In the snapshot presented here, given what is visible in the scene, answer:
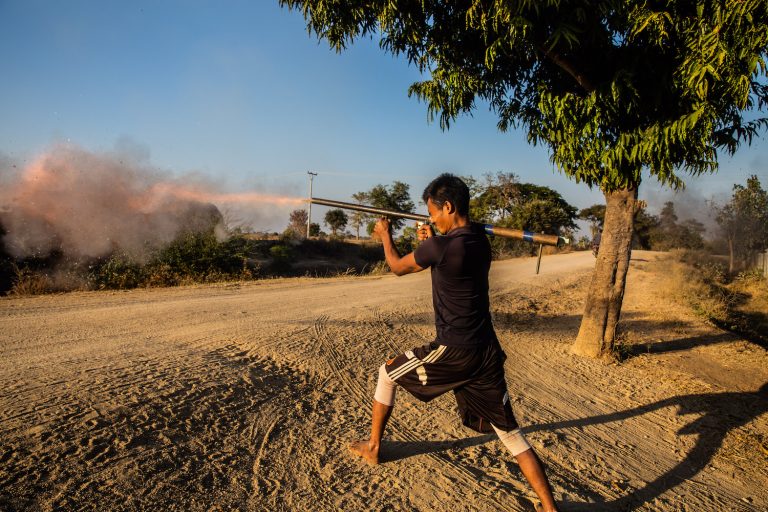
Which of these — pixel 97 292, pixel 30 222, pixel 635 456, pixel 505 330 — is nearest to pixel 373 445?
pixel 635 456

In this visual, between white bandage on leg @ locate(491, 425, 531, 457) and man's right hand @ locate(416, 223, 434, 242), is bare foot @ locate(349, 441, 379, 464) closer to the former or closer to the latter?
white bandage on leg @ locate(491, 425, 531, 457)

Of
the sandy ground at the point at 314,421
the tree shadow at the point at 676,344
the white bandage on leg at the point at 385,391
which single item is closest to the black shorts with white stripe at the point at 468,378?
the white bandage on leg at the point at 385,391

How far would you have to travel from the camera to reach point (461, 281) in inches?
117

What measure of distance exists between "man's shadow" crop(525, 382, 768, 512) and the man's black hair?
214cm

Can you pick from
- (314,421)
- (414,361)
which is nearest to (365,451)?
(314,421)

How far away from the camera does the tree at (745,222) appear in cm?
2627

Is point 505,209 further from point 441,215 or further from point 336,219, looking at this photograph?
point 441,215

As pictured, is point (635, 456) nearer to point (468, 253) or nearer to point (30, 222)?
point (468, 253)

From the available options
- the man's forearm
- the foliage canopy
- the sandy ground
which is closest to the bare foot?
the sandy ground

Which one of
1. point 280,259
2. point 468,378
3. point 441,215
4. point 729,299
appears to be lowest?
point 729,299

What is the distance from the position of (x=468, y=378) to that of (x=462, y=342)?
243mm

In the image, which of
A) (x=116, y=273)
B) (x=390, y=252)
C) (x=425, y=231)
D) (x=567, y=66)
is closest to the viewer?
(x=390, y=252)

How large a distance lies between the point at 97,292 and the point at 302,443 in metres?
8.80

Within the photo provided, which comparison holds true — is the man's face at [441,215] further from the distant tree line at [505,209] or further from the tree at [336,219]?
the tree at [336,219]
